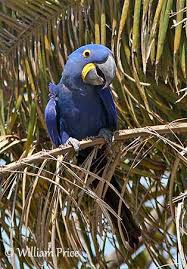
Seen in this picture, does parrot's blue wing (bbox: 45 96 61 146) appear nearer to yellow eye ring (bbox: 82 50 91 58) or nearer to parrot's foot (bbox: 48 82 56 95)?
parrot's foot (bbox: 48 82 56 95)

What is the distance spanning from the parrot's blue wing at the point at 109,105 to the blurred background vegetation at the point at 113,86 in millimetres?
32

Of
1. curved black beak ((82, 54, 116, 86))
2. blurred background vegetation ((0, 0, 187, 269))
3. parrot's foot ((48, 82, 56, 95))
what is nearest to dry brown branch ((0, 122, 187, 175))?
blurred background vegetation ((0, 0, 187, 269))

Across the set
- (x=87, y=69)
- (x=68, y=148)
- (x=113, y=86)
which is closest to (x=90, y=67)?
(x=87, y=69)

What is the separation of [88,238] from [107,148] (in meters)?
0.70

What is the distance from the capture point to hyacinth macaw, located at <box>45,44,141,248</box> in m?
3.09

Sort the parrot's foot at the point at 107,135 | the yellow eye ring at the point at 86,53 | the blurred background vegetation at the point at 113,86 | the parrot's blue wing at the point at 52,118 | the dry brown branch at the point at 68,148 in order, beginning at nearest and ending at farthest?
the dry brown branch at the point at 68,148 < the parrot's foot at the point at 107,135 < the blurred background vegetation at the point at 113,86 < the yellow eye ring at the point at 86,53 < the parrot's blue wing at the point at 52,118

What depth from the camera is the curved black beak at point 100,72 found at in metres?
2.92

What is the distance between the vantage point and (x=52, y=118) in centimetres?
322

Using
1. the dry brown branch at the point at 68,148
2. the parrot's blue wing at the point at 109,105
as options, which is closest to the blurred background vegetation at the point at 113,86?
the parrot's blue wing at the point at 109,105

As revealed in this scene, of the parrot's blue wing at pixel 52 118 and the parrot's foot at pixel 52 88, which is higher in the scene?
the parrot's foot at pixel 52 88

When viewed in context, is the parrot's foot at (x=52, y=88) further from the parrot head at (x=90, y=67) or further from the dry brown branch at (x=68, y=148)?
the dry brown branch at (x=68, y=148)

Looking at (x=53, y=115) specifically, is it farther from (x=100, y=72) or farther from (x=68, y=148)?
(x=68, y=148)

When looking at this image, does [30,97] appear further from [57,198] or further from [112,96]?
[57,198]

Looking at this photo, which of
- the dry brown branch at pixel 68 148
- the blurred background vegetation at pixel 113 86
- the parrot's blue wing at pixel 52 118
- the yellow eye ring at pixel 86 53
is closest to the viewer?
Result: the dry brown branch at pixel 68 148
